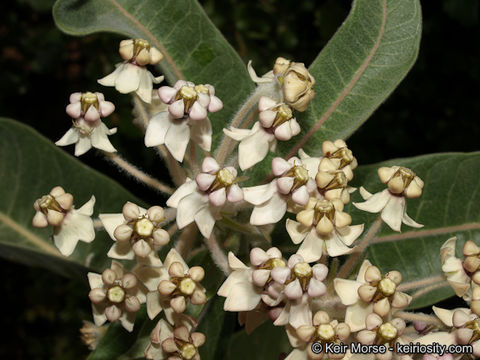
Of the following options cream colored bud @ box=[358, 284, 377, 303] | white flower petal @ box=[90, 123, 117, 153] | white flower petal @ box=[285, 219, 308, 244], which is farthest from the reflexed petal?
white flower petal @ box=[90, 123, 117, 153]

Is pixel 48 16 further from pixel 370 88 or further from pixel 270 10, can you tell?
pixel 370 88

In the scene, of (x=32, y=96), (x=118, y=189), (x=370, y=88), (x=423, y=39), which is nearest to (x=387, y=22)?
(x=370, y=88)

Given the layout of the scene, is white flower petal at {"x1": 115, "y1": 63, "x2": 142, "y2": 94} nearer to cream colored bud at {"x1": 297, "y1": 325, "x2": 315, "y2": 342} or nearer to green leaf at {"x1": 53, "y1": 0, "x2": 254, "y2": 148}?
green leaf at {"x1": 53, "y1": 0, "x2": 254, "y2": 148}

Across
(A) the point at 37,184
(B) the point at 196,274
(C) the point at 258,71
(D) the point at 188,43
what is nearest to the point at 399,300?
(B) the point at 196,274

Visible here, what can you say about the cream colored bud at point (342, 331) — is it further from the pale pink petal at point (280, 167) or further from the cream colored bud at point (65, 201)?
the cream colored bud at point (65, 201)

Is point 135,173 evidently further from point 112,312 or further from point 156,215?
point 112,312
